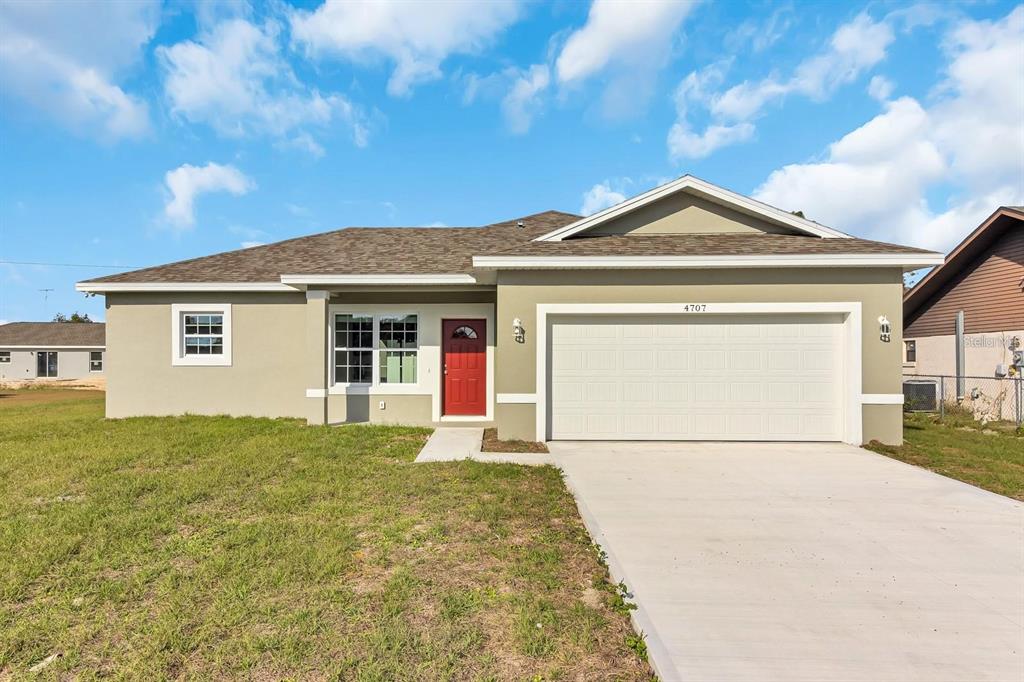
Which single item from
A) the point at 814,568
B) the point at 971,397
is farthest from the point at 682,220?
the point at 971,397

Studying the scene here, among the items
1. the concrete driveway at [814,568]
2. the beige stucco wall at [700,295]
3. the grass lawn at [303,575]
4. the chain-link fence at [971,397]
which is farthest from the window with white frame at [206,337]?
the chain-link fence at [971,397]

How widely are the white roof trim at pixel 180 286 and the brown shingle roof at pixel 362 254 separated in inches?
4.4

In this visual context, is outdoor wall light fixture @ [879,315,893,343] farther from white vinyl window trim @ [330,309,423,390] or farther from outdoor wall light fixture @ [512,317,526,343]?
white vinyl window trim @ [330,309,423,390]

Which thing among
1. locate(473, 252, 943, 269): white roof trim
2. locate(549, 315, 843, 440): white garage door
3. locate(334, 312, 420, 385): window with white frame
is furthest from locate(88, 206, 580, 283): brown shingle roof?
locate(549, 315, 843, 440): white garage door

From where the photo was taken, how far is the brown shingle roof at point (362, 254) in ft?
33.9

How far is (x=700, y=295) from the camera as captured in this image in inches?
321

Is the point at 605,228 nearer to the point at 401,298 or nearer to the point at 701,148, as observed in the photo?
the point at 401,298

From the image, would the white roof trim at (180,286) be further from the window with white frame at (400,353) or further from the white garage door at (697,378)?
the white garage door at (697,378)

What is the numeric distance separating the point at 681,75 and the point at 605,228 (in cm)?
659

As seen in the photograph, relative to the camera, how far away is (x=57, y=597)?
10.5 ft

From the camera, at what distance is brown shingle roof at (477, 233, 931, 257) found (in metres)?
7.96

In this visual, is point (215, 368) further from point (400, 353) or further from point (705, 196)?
point (705, 196)

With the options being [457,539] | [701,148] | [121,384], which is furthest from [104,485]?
[701,148]

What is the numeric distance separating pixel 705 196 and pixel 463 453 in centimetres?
701
